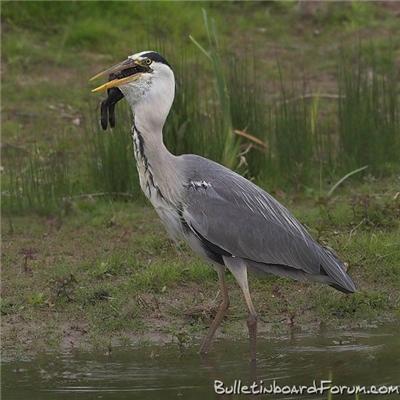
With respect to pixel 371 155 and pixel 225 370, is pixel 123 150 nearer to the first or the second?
pixel 371 155

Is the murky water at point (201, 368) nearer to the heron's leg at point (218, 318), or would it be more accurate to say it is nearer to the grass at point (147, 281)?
the heron's leg at point (218, 318)

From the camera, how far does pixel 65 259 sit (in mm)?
8688

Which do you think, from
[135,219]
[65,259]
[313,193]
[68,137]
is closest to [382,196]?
[313,193]

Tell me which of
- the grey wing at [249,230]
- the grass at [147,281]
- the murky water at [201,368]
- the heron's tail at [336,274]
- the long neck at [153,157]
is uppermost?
the long neck at [153,157]

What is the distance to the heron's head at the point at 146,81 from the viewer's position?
7215 millimetres

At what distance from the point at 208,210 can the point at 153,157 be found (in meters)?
A: 0.46

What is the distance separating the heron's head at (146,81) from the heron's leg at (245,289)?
0.96 metres

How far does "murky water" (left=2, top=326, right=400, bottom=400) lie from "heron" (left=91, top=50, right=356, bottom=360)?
9.3 inches

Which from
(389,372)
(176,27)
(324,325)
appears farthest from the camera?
(176,27)

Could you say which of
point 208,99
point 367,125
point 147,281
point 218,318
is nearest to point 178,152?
point 367,125

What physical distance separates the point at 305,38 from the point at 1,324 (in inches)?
283

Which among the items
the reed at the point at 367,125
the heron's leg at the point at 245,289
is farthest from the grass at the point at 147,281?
the reed at the point at 367,125

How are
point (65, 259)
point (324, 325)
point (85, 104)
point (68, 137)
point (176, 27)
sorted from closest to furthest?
point (324, 325) < point (65, 259) < point (68, 137) < point (85, 104) < point (176, 27)

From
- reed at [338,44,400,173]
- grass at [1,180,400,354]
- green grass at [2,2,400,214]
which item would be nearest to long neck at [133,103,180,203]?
grass at [1,180,400,354]
